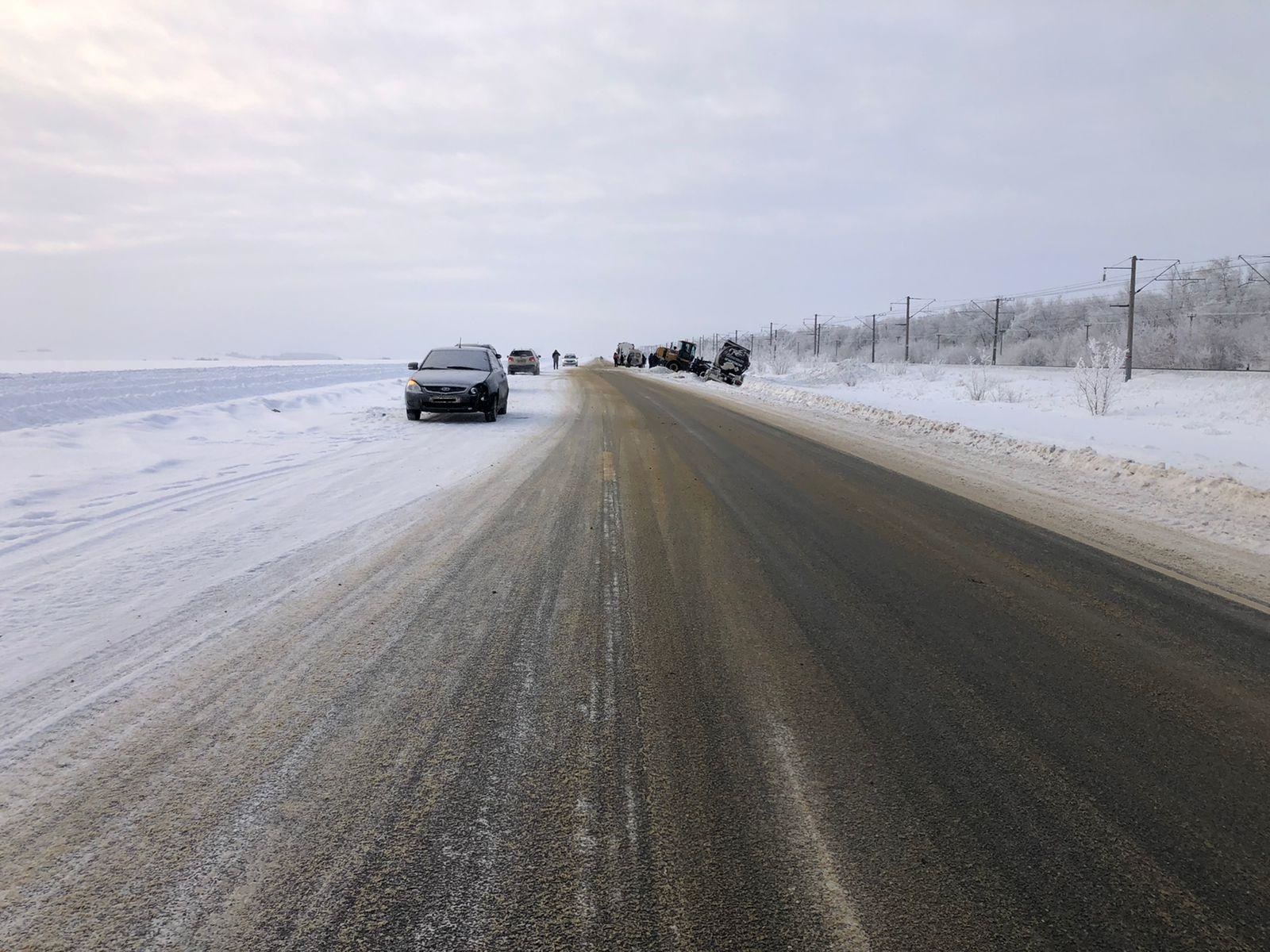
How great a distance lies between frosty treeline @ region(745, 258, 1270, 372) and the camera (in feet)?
178

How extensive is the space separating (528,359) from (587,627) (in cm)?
4522

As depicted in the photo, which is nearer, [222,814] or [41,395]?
[222,814]

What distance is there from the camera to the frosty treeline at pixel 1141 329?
178 ft

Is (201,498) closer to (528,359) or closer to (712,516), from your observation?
(712,516)

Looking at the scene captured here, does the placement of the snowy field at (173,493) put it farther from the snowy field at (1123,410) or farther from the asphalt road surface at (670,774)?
the snowy field at (1123,410)

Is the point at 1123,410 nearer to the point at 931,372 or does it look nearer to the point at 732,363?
the point at 931,372

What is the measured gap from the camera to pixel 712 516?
770 cm

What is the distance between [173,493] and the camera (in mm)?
8734

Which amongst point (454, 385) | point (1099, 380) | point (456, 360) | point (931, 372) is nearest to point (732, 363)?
point (931, 372)

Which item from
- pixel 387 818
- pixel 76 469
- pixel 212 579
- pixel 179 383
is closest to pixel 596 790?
pixel 387 818

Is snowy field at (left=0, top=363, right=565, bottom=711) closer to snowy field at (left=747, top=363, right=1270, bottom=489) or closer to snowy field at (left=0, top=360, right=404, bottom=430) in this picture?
snowy field at (left=0, top=360, right=404, bottom=430)

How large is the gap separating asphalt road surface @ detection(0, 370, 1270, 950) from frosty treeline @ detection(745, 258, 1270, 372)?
43.4m

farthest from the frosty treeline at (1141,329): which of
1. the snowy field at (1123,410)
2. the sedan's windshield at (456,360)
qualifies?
the sedan's windshield at (456,360)

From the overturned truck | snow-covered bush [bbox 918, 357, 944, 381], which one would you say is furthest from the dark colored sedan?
snow-covered bush [bbox 918, 357, 944, 381]
